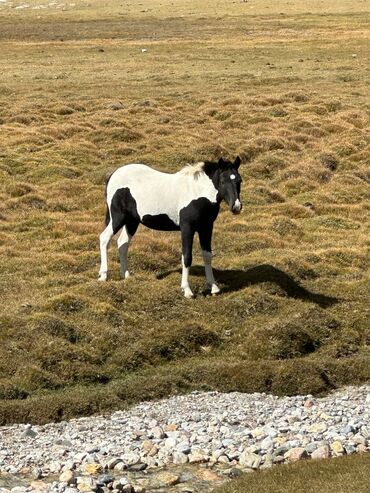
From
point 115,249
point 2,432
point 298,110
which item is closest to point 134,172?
point 115,249

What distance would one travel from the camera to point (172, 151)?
4144cm

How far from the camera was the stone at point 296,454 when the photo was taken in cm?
1422

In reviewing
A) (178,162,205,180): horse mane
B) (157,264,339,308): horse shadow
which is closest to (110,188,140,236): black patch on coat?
(178,162,205,180): horse mane

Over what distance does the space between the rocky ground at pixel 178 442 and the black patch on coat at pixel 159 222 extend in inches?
258

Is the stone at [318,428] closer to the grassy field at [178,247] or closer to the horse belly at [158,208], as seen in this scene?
the grassy field at [178,247]

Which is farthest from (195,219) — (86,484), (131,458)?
(86,484)

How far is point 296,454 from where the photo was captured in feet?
46.8

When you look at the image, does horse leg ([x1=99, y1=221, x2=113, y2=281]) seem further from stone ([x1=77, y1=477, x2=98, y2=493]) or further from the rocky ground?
stone ([x1=77, y1=477, x2=98, y2=493])

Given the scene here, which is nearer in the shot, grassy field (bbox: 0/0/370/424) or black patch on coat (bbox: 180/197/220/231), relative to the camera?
grassy field (bbox: 0/0/370/424)

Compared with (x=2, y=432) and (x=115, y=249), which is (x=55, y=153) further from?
(x=2, y=432)

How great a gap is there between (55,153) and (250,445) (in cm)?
2924

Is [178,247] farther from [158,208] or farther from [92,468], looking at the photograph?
[92,468]

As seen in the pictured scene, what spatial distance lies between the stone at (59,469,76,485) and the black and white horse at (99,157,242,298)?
9.04 meters

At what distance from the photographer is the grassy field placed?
18641mm
